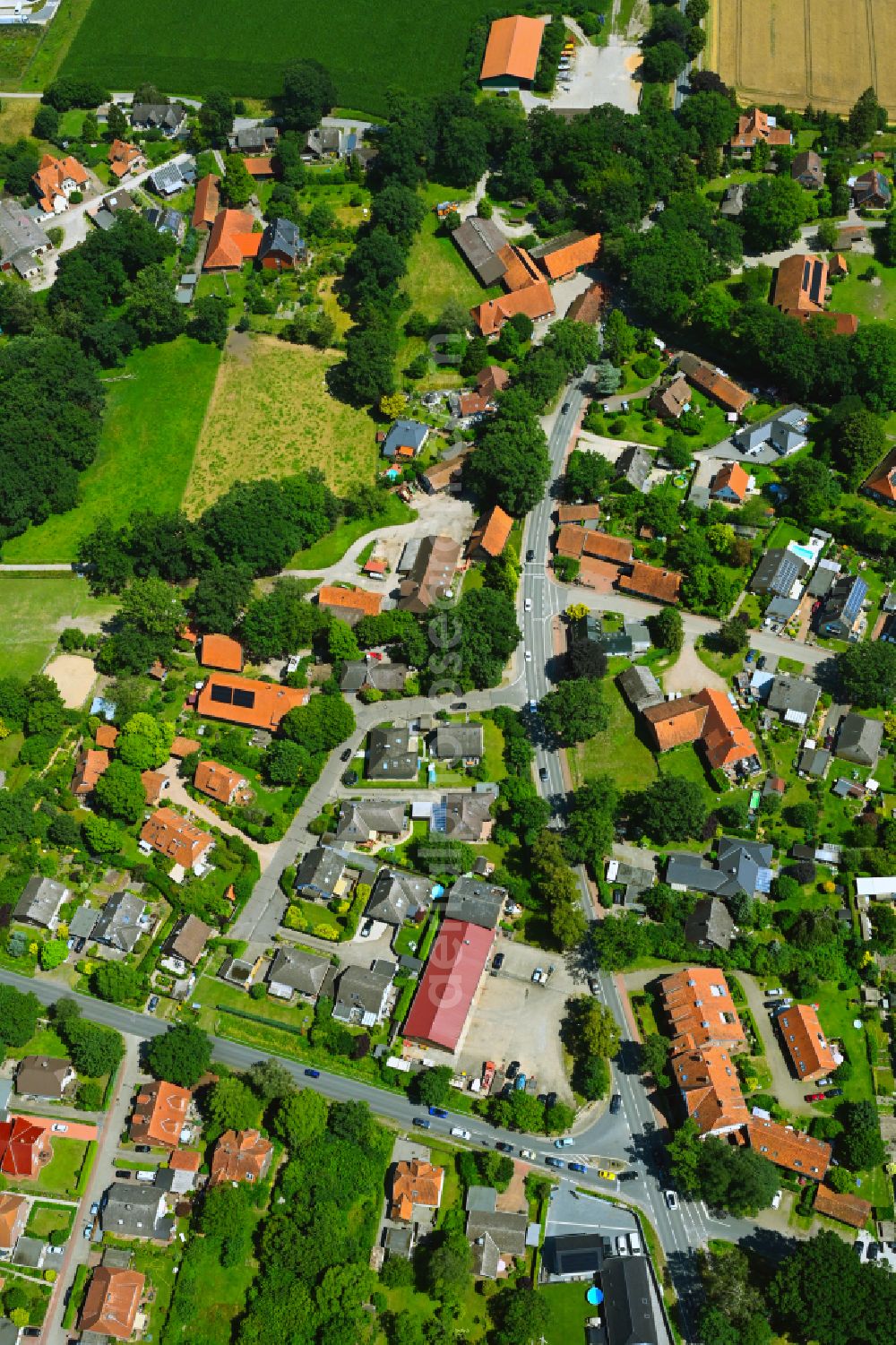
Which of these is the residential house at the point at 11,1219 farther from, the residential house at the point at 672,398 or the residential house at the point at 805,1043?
the residential house at the point at 672,398

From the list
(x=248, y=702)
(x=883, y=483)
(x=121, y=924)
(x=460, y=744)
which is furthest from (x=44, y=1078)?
(x=883, y=483)

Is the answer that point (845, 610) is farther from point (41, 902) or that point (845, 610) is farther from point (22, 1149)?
point (22, 1149)

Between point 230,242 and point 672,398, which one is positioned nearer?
point 672,398

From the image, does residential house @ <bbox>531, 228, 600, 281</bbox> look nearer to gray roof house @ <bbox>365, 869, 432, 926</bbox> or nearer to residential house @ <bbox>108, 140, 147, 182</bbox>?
residential house @ <bbox>108, 140, 147, 182</bbox>

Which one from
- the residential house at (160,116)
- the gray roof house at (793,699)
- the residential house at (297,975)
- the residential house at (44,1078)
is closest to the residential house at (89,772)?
the residential house at (44,1078)

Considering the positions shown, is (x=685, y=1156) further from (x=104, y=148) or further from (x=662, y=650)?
(x=104, y=148)

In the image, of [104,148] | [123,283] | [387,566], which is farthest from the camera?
[104,148]

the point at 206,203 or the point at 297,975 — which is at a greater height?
the point at 206,203

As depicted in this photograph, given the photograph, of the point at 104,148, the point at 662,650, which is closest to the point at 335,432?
the point at 662,650
